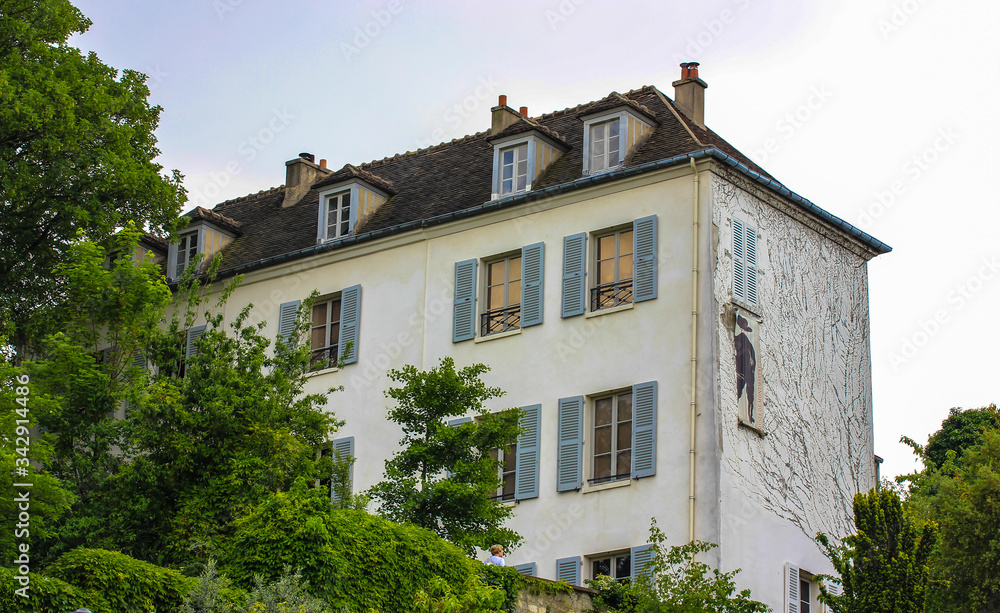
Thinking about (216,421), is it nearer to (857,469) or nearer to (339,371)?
(339,371)

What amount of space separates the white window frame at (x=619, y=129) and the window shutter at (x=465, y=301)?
109 inches

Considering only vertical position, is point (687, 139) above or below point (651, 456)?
above

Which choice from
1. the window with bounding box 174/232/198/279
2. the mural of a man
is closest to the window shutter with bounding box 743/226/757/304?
the mural of a man

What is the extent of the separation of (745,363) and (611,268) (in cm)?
290

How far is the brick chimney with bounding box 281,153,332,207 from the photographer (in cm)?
3441

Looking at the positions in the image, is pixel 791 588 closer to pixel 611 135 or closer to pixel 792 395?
pixel 792 395

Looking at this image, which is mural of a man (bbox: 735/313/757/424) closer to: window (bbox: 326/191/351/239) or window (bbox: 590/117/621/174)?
window (bbox: 590/117/621/174)

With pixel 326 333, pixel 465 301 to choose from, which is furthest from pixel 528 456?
pixel 326 333

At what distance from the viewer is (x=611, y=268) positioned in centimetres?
2639

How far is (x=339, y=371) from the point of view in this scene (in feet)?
94.5

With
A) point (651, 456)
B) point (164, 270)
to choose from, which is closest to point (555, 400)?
point (651, 456)

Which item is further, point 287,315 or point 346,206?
point 346,206

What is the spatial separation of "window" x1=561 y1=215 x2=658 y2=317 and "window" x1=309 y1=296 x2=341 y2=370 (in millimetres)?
5313

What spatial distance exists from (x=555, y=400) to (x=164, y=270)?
11657mm
